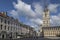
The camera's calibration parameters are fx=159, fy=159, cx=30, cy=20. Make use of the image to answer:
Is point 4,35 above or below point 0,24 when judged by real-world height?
below

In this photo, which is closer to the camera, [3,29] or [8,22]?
[3,29]

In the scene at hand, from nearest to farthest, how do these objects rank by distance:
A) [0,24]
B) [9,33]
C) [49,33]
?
1. [0,24]
2. [9,33]
3. [49,33]

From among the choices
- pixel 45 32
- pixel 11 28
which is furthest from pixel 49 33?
pixel 11 28

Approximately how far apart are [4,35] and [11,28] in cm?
682

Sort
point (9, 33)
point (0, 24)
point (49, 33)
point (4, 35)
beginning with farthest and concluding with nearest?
point (49, 33) → point (9, 33) → point (4, 35) → point (0, 24)

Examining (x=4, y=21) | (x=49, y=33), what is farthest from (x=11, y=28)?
(x=49, y=33)

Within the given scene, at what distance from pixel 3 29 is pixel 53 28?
138101 millimetres

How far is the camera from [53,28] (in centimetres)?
19250

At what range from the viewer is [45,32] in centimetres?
19138

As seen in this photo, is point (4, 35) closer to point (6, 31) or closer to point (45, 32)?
point (6, 31)

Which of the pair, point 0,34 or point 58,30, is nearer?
point 0,34

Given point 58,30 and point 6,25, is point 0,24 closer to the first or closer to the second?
point 6,25

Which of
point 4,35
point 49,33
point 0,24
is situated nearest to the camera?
point 0,24

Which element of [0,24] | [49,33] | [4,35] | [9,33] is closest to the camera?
[0,24]
